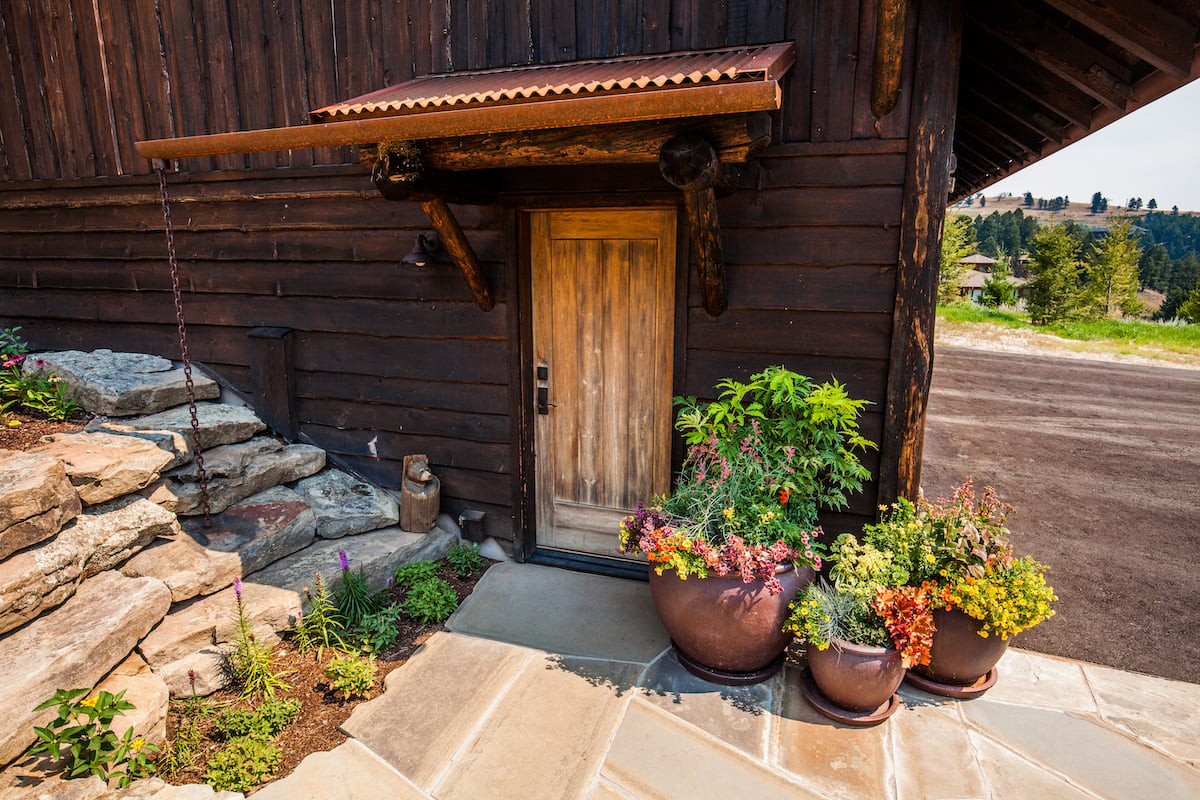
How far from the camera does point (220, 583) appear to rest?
3.50 m

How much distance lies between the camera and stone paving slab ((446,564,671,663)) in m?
3.49

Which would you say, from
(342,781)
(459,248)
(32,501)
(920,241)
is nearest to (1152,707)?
(920,241)

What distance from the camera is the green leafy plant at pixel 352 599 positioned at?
3650 millimetres

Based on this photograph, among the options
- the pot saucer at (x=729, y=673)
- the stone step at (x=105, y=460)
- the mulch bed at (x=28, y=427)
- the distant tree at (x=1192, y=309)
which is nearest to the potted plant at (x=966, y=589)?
the pot saucer at (x=729, y=673)

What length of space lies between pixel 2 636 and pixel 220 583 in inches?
35.9

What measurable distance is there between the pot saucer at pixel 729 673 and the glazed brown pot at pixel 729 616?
2cm

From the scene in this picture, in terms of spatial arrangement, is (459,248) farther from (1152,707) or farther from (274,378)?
(1152,707)

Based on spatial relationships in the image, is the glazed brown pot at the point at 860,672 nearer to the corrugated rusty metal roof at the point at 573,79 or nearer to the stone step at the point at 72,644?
the corrugated rusty metal roof at the point at 573,79

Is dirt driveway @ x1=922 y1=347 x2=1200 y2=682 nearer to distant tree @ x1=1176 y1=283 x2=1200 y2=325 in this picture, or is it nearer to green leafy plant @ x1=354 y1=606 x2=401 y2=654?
green leafy plant @ x1=354 y1=606 x2=401 y2=654

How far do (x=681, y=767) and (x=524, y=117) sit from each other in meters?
2.71

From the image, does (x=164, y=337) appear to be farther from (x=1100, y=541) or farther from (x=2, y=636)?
(x=1100, y=541)

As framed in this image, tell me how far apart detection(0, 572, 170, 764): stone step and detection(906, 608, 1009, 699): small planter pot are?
371cm

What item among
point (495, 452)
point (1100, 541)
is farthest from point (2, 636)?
point (1100, 541)

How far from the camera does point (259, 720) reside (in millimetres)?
2836
